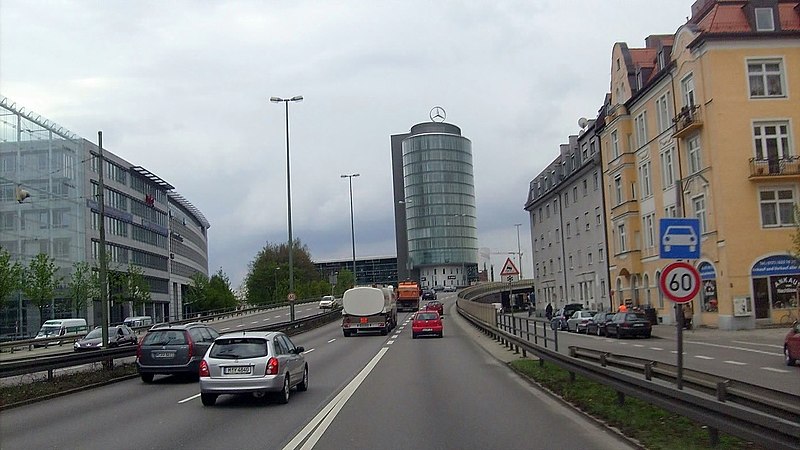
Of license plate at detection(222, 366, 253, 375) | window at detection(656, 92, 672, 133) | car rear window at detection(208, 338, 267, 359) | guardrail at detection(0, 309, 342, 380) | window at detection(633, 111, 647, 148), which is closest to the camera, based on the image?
license plate at detection(222, 366, 253, 375)

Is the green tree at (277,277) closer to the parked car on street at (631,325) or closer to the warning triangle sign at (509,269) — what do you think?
the parked car on street at (631,325)

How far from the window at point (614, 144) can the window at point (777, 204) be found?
1517cm

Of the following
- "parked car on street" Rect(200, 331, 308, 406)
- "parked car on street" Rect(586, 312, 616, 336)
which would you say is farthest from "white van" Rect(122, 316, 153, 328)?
"parked car on street" Rect(200, 331, 308, 406)

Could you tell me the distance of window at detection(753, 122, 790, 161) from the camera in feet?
132

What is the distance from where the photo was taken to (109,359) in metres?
23.3

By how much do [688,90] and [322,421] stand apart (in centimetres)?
3682

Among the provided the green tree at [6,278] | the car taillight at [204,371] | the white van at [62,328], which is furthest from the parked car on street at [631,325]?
the white van at [62,328]

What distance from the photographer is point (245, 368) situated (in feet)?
50.5

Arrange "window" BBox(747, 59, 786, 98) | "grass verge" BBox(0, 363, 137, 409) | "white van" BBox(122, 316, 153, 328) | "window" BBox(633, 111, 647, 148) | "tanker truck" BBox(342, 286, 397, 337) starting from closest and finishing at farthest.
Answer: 1. "grass verge" BBox(0, 363, 137, 409)
2. "window" BBox(747, 59, 786, 98)
3. "tanker truck" BBox(342, 286, 397, 337)
4. "window" BBox(633, 111, 647, 148)
5. "white van" BBox(122, 316, 153, 328)

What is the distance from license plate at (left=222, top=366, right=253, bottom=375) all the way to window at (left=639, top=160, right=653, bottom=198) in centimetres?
3934

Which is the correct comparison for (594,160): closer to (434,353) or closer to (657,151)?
(657,151)

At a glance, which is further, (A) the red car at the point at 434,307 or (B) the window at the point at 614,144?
(A) the red car at the point at 434,307

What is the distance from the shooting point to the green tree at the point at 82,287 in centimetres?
6494

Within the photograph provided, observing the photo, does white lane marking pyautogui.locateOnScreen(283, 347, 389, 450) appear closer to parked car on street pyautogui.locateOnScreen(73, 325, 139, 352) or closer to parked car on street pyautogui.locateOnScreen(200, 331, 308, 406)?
parked car on street pyautogui.locateOnScreen(200, 331, 308, 406)
